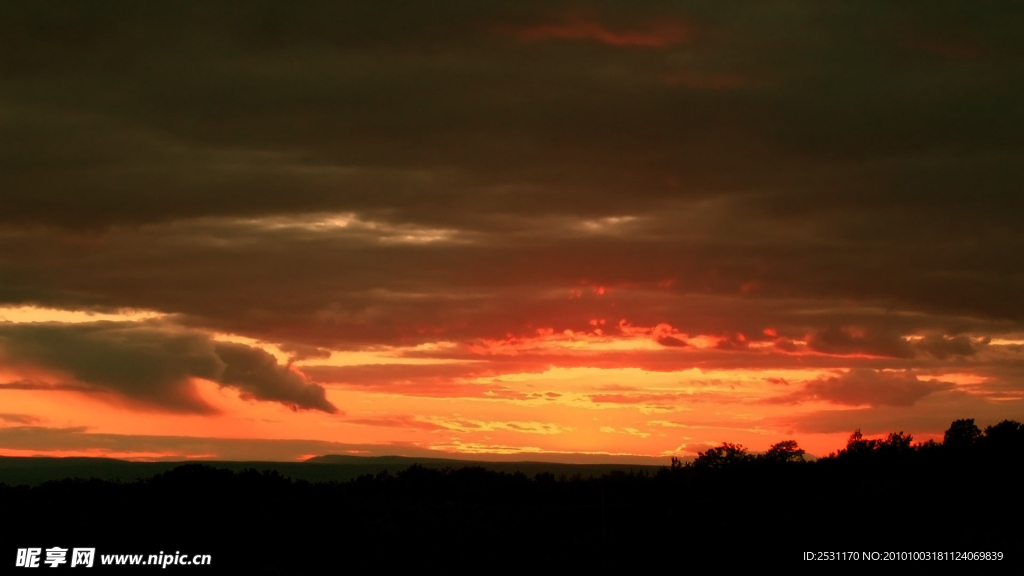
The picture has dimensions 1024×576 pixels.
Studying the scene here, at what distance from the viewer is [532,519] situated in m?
39.7

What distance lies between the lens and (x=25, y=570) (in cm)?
3200

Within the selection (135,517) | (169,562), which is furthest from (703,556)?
(135,517)

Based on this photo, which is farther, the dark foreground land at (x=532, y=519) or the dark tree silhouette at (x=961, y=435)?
the dark tree silhouette at (x=961, y=435)

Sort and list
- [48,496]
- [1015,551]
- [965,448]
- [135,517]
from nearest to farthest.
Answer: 1. [1015,551]
2. [135,517]
3. [48,496]
4. [965,448]

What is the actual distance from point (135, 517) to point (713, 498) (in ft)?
73.0

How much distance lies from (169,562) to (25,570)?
4214 mm

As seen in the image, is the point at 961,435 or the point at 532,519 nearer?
the point at 532,519

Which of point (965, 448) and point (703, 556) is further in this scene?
point (965, 448)

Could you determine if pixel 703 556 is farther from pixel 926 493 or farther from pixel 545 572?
pixel 926 493

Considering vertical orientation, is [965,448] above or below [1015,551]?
above

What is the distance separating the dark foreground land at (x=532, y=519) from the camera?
35.2 m

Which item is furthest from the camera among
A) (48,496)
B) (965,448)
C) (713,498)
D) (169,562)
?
(965,448)

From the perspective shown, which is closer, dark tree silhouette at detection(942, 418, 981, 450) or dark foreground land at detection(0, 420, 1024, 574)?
dark foreground land at detection(0, 420, 1024, 574)

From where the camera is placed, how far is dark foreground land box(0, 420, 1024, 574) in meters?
35.2
